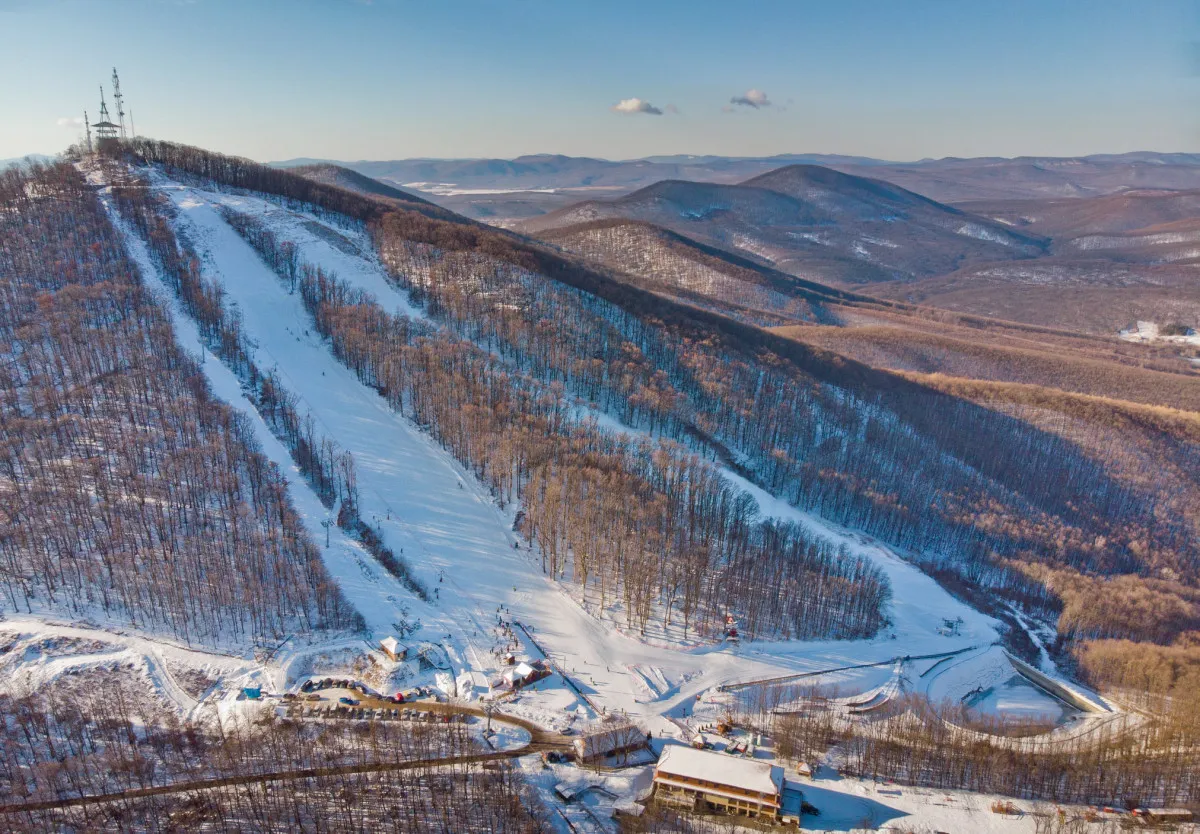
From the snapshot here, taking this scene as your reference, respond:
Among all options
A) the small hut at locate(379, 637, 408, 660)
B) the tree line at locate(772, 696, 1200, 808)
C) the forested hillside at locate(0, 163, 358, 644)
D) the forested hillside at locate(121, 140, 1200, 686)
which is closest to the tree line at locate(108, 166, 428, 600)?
the forested hillside at locate(0, 163, 358, 644)

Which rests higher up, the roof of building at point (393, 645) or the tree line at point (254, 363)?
the tree line at point (254, 363)

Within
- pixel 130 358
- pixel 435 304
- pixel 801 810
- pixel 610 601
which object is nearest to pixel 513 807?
pixel 801 810

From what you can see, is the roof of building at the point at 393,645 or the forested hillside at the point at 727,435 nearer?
the roof of building at the point at 393,645

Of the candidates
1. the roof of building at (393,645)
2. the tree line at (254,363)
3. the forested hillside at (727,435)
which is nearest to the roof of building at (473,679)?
the roof of building at (393,645)

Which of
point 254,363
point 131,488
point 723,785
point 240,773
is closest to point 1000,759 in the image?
point 723,785

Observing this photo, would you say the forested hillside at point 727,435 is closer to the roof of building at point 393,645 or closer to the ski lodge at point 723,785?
the roof of building at point 393,645

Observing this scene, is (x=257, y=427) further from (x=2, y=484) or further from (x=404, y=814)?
(x=404, y=814)
